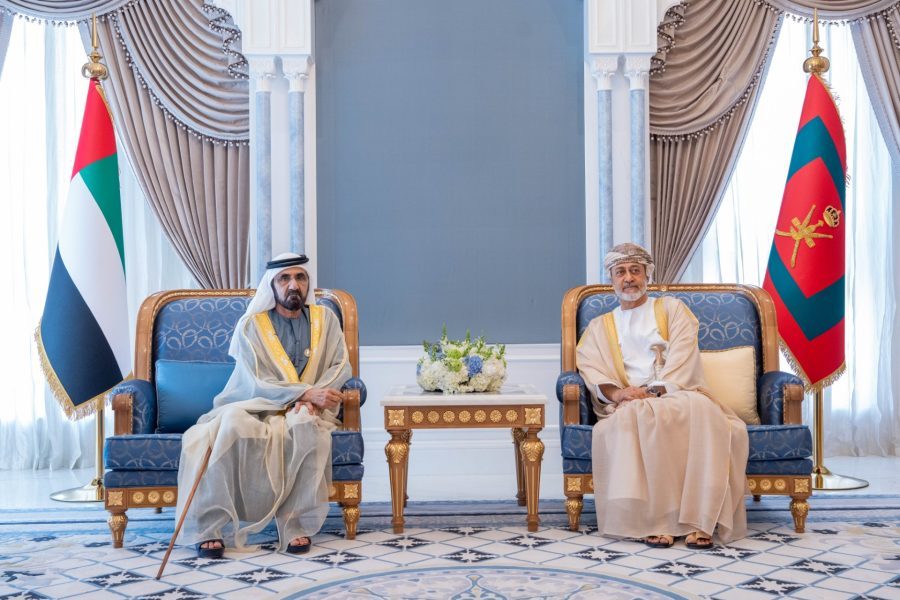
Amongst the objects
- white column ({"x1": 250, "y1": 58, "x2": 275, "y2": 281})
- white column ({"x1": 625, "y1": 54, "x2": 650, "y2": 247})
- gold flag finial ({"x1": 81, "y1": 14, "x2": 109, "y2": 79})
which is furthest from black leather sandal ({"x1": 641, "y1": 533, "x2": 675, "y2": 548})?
gold flag finial ({"x1": 81, "y1": 14, "x2": 109, "y2": 79})

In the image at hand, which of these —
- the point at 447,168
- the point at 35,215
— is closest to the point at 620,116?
the point at 447,168

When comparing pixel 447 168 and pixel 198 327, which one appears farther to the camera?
pixel 447 168

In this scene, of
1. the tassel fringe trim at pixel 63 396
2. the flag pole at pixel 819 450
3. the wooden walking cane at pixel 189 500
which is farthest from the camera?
the flag pole at pixel 819 450

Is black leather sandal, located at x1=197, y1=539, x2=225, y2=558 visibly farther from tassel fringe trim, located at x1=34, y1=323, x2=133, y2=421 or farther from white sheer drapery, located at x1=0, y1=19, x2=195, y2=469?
white sheer drapery, located at x1=0, y1=19, x2=195, y2=469

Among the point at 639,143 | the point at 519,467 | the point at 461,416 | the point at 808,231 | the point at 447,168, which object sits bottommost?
the point at 519,467

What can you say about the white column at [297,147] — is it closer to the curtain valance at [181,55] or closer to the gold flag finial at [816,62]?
the curtain valance at [181,55]

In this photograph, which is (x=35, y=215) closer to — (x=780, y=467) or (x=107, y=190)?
(x=107, y=190)

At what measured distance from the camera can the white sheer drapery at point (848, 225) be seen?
5.93 metres

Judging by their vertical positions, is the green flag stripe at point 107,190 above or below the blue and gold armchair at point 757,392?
above

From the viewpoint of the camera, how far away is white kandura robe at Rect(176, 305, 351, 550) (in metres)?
3.74

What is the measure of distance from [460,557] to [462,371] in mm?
913

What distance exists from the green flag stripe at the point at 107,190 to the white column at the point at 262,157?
2.39 ft

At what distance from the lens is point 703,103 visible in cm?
560

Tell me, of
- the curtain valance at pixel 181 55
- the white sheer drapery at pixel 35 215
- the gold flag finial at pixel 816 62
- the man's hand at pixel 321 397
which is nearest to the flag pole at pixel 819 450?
the gold flag finial at pixel 816 62
